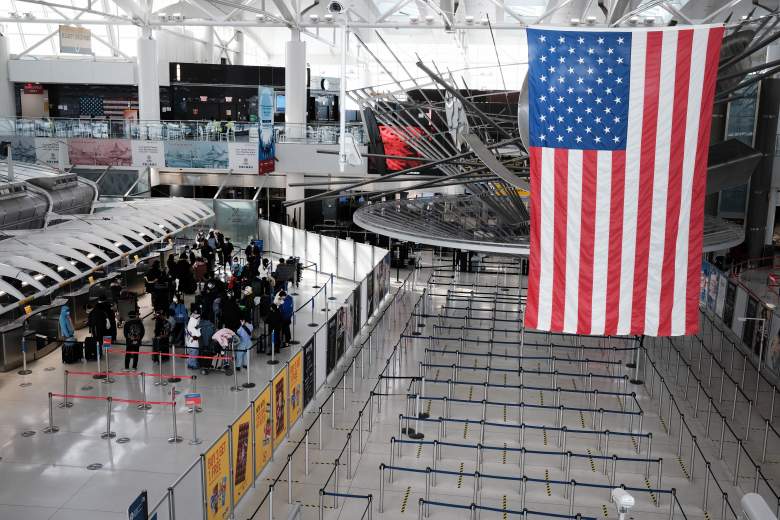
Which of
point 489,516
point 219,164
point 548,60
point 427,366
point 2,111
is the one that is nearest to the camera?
point 548,60

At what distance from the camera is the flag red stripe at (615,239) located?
309 inches

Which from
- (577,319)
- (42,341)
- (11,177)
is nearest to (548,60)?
(577,319)

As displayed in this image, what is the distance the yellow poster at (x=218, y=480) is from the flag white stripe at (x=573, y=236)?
402cm

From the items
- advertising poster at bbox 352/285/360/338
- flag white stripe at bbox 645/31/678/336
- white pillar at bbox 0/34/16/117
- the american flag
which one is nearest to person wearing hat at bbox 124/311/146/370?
advertising poster at bbox 352/285/360/338

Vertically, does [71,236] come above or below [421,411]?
above

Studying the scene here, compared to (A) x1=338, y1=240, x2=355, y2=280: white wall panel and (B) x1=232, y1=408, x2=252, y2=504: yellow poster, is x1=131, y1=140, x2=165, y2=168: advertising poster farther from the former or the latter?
(B) x1=232, y1=408, x2=252, y2=504: yellow poster

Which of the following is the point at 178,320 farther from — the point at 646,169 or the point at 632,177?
the point at 646,169

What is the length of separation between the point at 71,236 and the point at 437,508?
1224cm

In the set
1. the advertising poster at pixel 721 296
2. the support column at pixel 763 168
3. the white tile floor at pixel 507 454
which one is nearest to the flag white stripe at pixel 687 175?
the white tile floor at pixel 507 454

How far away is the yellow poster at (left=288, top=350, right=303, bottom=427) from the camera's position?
1221cm

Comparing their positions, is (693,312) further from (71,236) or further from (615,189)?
(71,236)

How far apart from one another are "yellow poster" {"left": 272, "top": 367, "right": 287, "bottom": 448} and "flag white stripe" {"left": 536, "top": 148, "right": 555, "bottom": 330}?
444 centimetres

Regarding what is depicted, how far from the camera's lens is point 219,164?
3159cm

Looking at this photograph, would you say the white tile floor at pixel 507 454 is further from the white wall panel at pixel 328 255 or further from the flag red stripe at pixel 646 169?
the white wall panel at pixel 328 255
